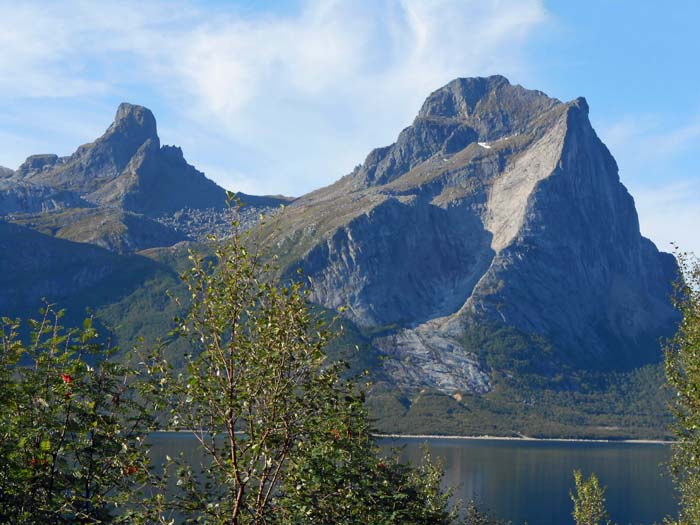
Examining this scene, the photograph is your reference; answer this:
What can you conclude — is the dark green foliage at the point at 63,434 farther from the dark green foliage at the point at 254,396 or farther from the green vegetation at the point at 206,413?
the dark green foliage at the point at 254,396

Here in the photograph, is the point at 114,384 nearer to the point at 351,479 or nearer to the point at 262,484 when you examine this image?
the point at 262,484

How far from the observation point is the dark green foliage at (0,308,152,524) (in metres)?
14.2

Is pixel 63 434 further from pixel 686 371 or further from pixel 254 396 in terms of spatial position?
pixel 686 371

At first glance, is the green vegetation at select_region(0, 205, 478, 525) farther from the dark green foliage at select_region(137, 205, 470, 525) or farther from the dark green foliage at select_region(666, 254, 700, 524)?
the dark green foliage at select_region(666, 254, 700, 524)

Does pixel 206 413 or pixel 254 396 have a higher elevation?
pixel 254 396

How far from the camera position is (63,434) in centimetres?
1470

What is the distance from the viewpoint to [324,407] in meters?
15.3

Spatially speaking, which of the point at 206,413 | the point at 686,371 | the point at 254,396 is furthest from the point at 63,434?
the point at 686,371

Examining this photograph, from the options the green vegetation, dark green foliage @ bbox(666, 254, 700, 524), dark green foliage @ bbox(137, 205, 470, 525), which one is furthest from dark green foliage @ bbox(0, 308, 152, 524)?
dark green foliage @ bbox(666, 254, 700, 524)

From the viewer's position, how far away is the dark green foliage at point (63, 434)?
1423 cm

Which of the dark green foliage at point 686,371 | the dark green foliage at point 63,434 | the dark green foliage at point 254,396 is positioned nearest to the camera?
the dark green foliage at point 63,434

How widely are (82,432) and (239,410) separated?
3411 mm

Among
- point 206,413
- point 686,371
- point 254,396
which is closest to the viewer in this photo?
point 254,396

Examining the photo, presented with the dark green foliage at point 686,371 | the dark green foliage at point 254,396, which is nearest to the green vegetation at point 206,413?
the dark green foliage at point 254,396
